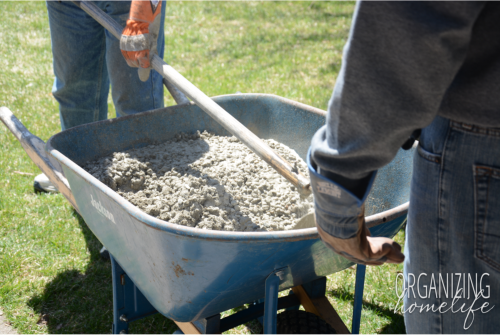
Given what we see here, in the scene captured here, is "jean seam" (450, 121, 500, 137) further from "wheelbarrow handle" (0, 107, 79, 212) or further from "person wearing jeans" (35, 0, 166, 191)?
"person wearing jeans" (35, 0, 166, 191)

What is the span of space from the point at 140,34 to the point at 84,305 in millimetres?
1252

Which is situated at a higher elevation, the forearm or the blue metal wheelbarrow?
the forearm

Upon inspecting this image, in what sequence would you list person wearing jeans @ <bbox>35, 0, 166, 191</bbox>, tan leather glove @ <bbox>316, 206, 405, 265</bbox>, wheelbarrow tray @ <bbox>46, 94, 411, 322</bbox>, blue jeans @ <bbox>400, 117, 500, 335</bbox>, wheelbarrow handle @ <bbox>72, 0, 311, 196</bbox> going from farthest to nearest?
person wearing jeans @ <bbox>35, 0, 166, 191</bbox>
wheelbarrow handle @ <bbox>72, 0, 311, 196</bbox>
wheelbarrow tray @ <bbox>46, 94, 411, 322</bbox>
tan leather glove @ <bbox>316, 206, 405, 265</bbox>
blue jeans @ <bbox>400, 117, 500, 335</bbox>

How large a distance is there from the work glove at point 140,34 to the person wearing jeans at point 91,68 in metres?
0.23

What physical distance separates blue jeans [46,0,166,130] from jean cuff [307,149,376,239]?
1543mm

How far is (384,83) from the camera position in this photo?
0.69 meters

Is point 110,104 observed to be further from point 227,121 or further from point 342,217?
point 342,217

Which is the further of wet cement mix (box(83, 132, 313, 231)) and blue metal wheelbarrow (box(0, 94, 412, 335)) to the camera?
wet cement mix (box(83, 132, 313, 231))

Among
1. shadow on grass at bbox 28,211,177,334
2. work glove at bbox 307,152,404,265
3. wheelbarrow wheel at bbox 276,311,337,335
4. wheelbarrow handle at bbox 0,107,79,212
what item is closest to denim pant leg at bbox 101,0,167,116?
wheelbarrow handle at bbox 0,107,79,212

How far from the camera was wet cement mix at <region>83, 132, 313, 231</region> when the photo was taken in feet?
4.93

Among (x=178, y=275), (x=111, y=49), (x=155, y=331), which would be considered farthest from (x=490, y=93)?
(x=111, y=49)

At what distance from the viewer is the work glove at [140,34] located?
1.75 meters

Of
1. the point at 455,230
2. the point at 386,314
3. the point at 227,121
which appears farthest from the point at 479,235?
the point at 386,314

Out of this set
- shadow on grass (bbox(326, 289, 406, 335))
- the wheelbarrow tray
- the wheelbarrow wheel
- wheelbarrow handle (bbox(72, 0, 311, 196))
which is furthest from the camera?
shadow on grass (bbox(326, 289, 406, 335))
